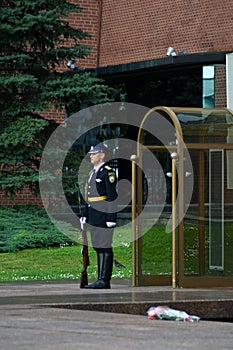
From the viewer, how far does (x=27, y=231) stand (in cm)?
2366

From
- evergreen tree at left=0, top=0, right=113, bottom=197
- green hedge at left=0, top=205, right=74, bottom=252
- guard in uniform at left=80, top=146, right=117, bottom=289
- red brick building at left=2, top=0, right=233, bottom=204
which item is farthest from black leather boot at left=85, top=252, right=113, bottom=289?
red brick building at left=2, top=0, right=233, bottom=204

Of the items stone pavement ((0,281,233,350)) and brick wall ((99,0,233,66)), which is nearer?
stone pavement ((0,281,233,350))

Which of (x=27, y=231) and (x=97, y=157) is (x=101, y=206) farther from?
(x=27, y=231)

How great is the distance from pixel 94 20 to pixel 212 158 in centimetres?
1679

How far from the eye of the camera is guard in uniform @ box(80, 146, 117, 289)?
49.0 feet

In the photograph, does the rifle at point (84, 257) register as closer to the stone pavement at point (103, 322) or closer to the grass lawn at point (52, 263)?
the stone pavement at point (103, 322)

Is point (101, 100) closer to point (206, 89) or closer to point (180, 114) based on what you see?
point (206, 89)

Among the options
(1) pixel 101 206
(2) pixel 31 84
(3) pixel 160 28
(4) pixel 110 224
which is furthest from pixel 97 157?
(3) pixel 160 28

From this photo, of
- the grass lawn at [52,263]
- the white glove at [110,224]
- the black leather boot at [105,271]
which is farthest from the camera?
the grass lawn at [52,263]

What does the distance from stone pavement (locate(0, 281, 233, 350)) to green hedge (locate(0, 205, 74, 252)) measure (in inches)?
316

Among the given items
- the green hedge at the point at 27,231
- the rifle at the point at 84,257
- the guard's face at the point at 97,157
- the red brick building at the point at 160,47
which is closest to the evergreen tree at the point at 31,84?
the green hedge at the point at 27,231

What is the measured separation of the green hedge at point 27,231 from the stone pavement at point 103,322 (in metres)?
8.02

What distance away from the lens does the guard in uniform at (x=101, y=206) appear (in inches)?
588

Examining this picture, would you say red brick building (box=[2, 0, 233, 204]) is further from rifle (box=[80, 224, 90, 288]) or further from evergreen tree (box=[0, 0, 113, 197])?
rifle (box=[80, 224, 90, 288])
